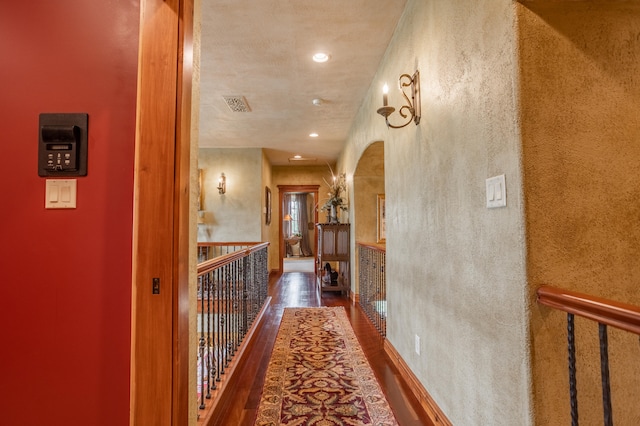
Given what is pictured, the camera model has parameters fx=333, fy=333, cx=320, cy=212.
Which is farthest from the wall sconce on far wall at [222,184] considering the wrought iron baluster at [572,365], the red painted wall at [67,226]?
the wrought iron baluster at [572,365]

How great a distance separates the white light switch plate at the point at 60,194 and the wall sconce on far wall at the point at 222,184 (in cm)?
555

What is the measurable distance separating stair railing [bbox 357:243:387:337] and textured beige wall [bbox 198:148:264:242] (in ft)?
8.82

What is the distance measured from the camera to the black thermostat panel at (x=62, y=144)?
1.18m

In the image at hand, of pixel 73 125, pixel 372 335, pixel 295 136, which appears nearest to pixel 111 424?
pixel 73 125

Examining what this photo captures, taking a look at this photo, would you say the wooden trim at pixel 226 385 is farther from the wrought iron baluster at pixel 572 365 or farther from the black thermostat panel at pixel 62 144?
the wrought iron baluster at pixel 572 365

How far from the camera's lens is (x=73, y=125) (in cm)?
119

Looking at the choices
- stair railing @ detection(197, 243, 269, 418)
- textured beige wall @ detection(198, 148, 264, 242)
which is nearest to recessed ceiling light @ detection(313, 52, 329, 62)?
stair railing @ detection(197, 243, 269, 418)

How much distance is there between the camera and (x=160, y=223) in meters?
1.17

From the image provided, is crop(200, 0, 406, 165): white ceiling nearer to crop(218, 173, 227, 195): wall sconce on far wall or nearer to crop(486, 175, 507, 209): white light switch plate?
crop(218, 173, 227, 195): wall sconce on far wall

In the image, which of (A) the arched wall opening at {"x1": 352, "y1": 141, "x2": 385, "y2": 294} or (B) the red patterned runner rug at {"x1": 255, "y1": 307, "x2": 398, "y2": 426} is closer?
(B) the red patterned runner rug at {"x1": 255, "y1": 307, "x2": 398, "y2": 426}

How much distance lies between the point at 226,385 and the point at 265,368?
0.52 metres

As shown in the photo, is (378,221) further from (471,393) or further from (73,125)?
(73,125)

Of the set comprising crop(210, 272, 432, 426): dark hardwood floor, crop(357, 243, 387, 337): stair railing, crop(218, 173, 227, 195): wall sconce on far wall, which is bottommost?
crop(210, 272, 432, 426): dark hardwood floor

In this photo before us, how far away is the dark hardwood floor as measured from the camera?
2.05 metres
